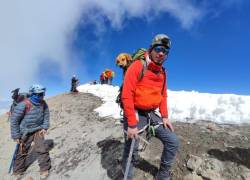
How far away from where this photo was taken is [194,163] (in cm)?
762

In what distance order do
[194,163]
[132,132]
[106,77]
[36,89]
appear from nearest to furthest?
[132,132], [194,163], [36,89], [106,77]

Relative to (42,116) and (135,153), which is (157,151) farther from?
(42,116)

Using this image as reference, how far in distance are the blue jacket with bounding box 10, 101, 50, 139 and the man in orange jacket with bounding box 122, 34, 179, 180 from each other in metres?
4.93

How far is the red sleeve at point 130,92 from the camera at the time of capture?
569cm

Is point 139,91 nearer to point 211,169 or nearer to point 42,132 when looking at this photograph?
point 211,169

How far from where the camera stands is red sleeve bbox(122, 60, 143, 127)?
224 inches

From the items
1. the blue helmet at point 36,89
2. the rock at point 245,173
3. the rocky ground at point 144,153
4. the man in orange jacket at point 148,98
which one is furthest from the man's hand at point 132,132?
the blue helmet at point 36,89

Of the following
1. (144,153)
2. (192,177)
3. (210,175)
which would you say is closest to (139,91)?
(192,177)

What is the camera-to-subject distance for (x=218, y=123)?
11.0m

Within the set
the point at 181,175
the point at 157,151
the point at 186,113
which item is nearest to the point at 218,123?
the point at 186,113

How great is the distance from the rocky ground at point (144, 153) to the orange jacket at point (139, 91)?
237 cm

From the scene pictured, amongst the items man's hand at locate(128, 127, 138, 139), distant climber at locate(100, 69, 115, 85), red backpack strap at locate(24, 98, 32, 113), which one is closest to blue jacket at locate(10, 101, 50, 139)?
red backpack strap at locate(24, 98, 32, 113)

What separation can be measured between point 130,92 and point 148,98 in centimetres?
47

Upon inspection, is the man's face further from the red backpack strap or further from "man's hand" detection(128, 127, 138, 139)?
the red backpack strap
